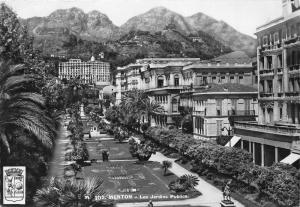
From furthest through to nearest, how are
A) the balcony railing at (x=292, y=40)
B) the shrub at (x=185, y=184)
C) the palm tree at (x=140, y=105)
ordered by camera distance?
the palm tree at (x=140, y=105) → the balcony railing at (x=292, y=40) → the shrub at (x=185, y=184)

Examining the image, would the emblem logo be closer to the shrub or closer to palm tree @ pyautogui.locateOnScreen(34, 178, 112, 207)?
palm tree @ pyautogui.locateOnScreen(34, 178, 112, 207)

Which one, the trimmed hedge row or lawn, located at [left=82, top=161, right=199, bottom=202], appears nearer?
the trimmed hedge row

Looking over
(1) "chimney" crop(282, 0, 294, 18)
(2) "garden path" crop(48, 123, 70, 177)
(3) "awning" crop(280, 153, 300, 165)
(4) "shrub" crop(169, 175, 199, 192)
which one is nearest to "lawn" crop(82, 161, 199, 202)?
(4) "shrub" crop(169, 175, 199, 192)

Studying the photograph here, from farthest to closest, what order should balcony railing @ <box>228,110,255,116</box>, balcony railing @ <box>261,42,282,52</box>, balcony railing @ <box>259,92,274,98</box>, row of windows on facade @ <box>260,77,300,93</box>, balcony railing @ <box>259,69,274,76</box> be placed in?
balcony railing @ <box>228,110,255,116</box> < balcony railing @ <box>259,92,274,98</box> < balcony railing @ <box>259,69,274,76</box> < balcony railing @ <box>261,42,282,52</box> < row of windows on facade @ <box>260,77,300,93</box>

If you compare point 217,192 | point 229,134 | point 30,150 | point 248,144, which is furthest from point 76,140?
point 30,150

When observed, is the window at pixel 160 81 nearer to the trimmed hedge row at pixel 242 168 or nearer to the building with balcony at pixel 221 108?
the building with balcony at pixel 221 108

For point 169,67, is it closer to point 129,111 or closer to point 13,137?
point 129,111

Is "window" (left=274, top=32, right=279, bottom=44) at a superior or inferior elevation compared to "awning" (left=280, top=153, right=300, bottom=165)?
superior

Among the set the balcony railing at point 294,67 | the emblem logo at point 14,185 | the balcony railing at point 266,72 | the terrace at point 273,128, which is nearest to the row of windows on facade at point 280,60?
the balcony railing at point 294,67
